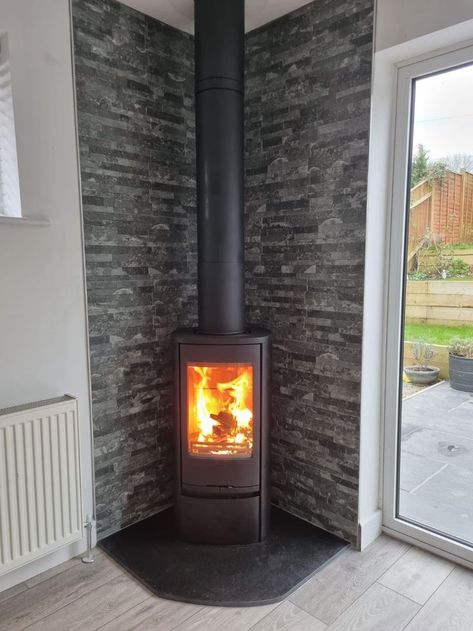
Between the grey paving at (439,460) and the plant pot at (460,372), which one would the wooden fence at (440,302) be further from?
the grey paving at (439,460)

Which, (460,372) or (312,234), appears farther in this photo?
(312,234)

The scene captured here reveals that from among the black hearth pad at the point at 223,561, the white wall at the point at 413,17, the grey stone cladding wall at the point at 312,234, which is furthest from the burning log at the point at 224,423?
the white wall at the point at 413,17

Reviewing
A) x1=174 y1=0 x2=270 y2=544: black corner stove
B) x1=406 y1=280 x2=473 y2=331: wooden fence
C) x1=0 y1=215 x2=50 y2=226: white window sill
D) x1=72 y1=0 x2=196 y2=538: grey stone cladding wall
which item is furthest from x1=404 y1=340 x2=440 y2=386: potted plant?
x1=0 y1=215 x2=50 y2=226: white window sill

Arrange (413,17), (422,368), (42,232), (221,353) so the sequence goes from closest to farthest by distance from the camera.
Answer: (413,17) < (42,232) < (221,353) < (422,368)

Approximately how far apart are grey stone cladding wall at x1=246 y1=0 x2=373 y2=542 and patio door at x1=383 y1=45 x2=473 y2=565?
8.5 inches

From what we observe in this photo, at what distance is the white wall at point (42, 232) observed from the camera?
1826 mm

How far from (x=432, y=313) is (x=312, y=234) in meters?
0.66

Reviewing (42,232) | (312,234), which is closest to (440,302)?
(312,234)

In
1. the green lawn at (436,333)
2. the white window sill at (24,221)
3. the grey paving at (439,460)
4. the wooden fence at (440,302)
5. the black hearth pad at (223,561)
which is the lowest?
the black hearth pad at (223,561)

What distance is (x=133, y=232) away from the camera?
86.7 inches

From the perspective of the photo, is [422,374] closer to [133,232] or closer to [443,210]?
[443,210]

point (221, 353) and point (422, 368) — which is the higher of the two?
point (221, 353)

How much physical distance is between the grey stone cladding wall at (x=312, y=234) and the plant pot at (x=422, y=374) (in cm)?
29

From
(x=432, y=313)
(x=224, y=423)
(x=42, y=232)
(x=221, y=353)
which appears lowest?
(x=224, y=423)
